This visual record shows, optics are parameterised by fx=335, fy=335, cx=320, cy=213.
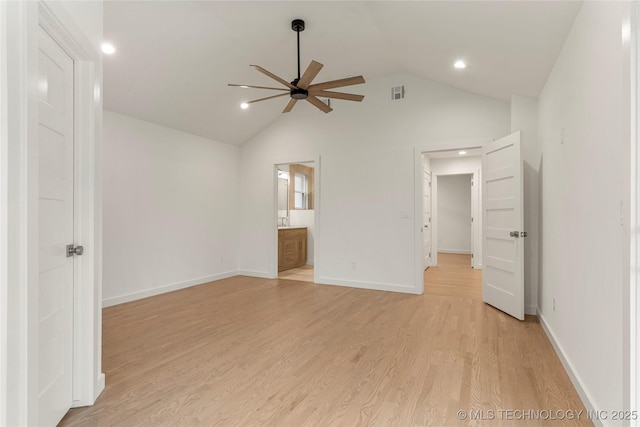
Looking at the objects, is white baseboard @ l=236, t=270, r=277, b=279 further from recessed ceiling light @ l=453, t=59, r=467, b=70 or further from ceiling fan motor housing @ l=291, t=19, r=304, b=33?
recessed ceiling light @ l=453, t=59, r=467, b=70

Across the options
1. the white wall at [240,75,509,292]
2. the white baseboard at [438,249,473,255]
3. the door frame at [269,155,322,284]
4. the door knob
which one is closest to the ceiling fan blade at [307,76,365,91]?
the white wall at [240,75,509,292]

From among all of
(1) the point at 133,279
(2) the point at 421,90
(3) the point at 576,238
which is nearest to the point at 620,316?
(3) the point at 576,238

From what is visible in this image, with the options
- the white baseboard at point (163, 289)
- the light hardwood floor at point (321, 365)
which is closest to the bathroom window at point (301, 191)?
the white baseboard at point (163, 289)

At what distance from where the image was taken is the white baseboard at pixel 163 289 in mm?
4263

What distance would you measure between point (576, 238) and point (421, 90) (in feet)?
10.8

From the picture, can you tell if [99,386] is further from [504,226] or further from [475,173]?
[475,173]

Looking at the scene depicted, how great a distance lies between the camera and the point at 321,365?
2.59 meters

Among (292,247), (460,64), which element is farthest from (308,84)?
(292,247)

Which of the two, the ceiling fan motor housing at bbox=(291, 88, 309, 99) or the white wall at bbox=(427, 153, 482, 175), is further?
the white wall at bbox=(427, 153, 482, 175)

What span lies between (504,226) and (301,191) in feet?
17.0

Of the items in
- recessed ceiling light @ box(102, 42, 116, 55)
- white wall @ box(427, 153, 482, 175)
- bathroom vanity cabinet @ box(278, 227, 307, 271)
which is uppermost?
recessed ceiling light @ box(102, 42, 116, 55)

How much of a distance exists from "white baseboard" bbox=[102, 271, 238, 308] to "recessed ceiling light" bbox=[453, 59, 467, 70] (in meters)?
4.89

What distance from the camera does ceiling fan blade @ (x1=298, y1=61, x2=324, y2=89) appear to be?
2770 millimetres

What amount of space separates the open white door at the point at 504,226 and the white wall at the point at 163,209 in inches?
169
